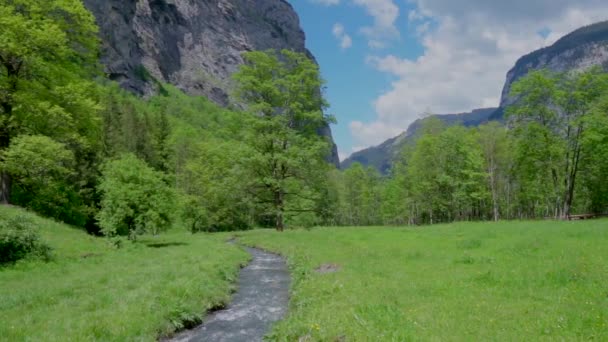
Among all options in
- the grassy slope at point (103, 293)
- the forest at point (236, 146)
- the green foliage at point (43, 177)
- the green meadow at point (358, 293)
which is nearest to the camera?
the green meadow at point (358, 293)

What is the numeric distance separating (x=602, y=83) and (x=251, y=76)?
47.5m

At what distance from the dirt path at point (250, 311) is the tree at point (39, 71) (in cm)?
1884

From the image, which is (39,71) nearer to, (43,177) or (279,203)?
(43,177)

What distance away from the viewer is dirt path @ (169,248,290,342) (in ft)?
44.2

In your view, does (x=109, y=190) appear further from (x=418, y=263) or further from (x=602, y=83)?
(x=602, y=83)

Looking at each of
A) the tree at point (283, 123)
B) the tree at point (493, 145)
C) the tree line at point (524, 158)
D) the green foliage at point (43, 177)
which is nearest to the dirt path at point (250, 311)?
the green foliage at point (43, 177)

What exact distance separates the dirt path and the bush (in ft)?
34.3

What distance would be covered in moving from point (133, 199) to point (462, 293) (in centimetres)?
2638

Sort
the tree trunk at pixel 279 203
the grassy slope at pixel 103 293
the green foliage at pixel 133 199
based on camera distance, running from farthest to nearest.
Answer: the tree trunk at pixel 279 203 < the green foliage at pixel 133 199 < the grassy slope at pixel 103 293

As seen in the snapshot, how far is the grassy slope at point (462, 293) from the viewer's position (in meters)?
9.59

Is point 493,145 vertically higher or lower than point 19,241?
higher

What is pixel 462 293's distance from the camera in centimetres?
1334

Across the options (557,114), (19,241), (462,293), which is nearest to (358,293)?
(462,293)

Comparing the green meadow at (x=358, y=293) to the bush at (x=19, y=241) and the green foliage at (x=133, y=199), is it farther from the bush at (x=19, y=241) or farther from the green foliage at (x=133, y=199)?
the green foliage at (x=133, y=199)
